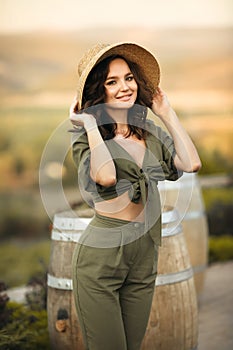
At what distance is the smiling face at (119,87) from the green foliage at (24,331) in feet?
5.23

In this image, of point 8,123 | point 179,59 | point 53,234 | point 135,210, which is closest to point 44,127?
point 8,123

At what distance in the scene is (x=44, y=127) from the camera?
6.73 m

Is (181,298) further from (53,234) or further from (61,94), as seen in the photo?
(61,94)

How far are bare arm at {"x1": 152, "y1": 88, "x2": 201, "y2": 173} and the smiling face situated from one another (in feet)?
0.39

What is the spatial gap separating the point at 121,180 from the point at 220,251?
4.68m

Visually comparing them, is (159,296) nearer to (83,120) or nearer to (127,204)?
(127,204)

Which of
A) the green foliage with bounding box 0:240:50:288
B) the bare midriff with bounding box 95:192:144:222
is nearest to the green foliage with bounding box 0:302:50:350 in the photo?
the bare midriff with bounding box 95:192:144:222

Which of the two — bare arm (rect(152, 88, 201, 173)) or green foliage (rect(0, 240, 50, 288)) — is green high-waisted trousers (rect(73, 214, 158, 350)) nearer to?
bare arm (rect(152, 88, 201, 173))

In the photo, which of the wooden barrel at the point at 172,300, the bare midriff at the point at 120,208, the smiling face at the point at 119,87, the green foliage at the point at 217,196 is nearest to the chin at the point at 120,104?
the smiling face at the point at 119,87

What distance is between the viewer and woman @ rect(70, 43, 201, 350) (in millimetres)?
2553

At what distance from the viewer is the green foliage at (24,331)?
144 inches

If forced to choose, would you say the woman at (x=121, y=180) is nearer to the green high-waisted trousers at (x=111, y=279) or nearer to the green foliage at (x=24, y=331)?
the green high-waisted trousers at (x=111, y=279)

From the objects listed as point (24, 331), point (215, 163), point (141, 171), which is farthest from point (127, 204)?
point (215, 163)

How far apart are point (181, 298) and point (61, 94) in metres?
3.62
